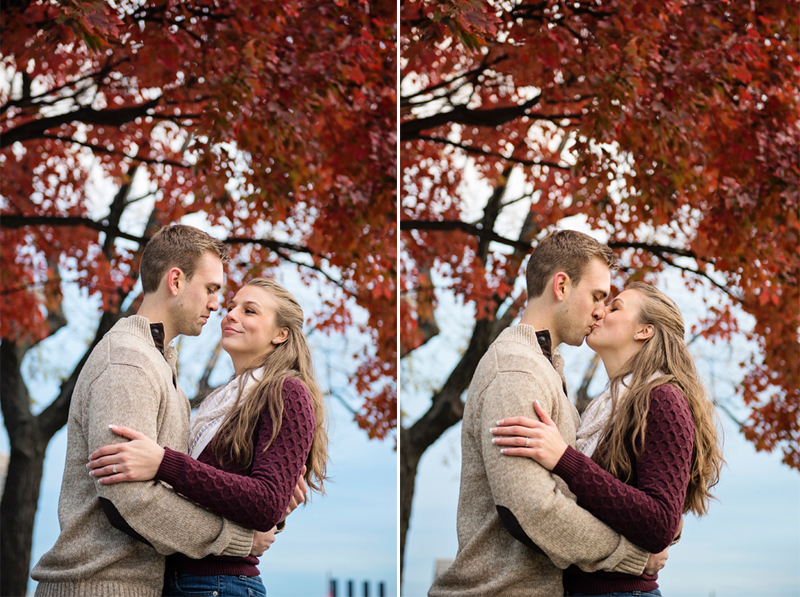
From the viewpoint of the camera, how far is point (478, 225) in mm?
3025

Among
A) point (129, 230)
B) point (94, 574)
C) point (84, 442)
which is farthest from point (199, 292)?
point (129, 230)

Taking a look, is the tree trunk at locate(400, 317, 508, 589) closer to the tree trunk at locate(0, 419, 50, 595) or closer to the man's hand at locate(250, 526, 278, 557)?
the man's hand at locate(250, 526, 278, 557)

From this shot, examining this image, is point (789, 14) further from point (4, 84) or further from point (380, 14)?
point (4, 84)

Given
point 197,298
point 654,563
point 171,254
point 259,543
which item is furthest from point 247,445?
point 654,563

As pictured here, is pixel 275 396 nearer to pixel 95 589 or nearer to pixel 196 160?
pixel 95 589

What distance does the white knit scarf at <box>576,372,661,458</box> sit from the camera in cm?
170

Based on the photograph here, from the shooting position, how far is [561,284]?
5.75 feet

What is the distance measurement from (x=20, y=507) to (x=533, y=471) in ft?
6.89

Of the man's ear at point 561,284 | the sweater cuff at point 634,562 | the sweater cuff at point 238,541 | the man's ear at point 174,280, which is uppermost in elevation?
the man's ear at point 174,280

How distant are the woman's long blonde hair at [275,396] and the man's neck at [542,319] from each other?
0.53 metres

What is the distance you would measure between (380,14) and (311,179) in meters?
0.69

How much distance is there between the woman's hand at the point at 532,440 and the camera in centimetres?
150

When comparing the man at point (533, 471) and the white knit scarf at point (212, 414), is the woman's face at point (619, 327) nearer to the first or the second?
the man at point (533, 471)

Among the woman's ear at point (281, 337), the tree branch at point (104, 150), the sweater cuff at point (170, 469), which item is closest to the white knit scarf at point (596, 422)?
the woman's ear at point (281, 337)
